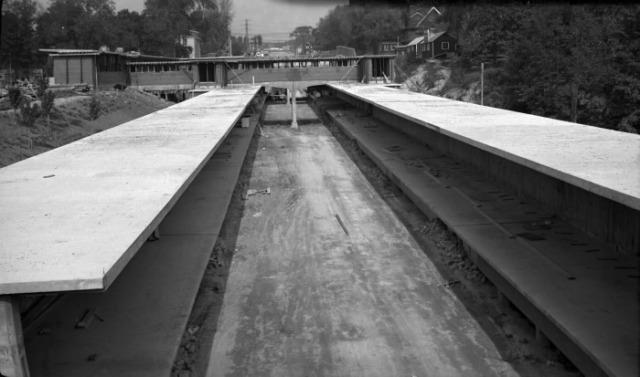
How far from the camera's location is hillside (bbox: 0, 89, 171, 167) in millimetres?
15484

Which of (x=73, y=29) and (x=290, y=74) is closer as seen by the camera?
(x=290, y=74)

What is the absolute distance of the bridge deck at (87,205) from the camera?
352cm

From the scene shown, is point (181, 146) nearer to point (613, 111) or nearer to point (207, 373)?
point (207, 373)

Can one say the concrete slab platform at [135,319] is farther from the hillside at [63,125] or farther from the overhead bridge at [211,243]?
the hillside at [63,125]

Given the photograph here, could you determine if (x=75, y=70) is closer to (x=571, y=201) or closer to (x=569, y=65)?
(x=569, y=65)

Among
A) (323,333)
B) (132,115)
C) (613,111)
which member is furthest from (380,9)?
(132,115)

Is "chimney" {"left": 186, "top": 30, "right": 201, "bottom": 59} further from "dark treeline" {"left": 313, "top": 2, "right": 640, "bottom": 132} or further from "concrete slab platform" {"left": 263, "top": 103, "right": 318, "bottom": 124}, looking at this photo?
"dark treeline" {"left": 313, "top": 2, "right": 640, "bottom": 132}

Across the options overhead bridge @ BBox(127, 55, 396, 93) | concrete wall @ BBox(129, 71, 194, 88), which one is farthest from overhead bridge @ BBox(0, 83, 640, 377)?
concrete wall @ BBox(129, 71, 194, 88)

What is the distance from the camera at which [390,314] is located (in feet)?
21.1

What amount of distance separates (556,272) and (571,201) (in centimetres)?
220

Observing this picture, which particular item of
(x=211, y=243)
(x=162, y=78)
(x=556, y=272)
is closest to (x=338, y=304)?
(x=211, y=243)

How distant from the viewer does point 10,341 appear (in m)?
3.50

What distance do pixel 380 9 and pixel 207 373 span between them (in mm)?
4029

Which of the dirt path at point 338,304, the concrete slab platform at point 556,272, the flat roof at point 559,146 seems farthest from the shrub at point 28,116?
the concrete slab platform at point 556,272
